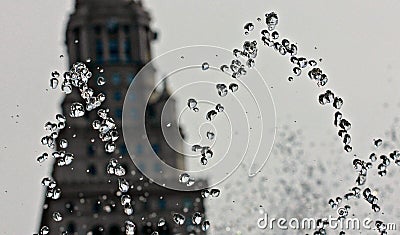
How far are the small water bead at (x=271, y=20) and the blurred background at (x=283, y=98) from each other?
0.03 m

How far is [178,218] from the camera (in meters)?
4.68

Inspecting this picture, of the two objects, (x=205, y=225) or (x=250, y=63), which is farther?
(x=205, y=225)

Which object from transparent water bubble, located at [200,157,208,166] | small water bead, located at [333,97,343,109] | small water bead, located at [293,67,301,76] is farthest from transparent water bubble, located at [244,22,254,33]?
transparent water bubble, located at [200,157,208,166]

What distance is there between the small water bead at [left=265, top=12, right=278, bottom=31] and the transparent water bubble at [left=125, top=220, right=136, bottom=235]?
1457 mm

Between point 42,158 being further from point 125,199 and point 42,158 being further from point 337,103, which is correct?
point 337,103

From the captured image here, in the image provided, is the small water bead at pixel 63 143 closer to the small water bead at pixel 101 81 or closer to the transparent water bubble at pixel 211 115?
the small water bead at pixel 101 81

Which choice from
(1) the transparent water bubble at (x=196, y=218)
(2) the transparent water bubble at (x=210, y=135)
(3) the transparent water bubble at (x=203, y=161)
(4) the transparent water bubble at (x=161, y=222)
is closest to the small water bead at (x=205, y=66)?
(2) the transparent water bubble at (x=210, y=135)

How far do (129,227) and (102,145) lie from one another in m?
0.49

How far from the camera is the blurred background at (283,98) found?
3.85 m

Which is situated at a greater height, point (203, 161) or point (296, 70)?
point (296, 70)

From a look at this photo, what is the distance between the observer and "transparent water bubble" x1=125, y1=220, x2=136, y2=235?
472cm

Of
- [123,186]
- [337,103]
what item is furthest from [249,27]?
[123,186]

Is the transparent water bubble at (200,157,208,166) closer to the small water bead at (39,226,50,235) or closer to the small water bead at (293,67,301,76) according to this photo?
the small water bead at (293,67,301,76)

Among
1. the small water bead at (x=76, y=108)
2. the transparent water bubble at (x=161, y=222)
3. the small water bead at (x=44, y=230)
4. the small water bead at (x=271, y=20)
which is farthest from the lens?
the transparent water bubble at (x=161, y=222)
